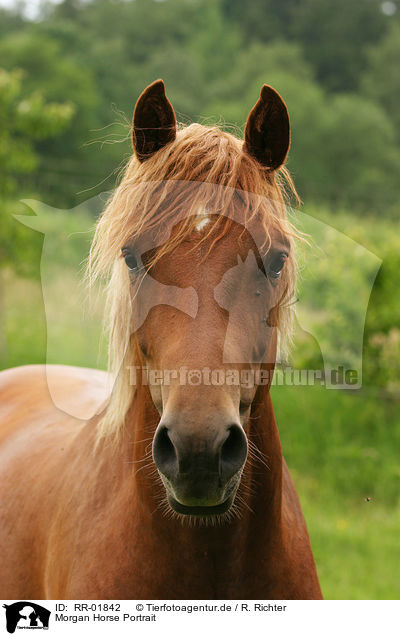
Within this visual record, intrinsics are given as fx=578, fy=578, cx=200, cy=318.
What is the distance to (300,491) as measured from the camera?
21.2ft

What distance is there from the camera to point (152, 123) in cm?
183

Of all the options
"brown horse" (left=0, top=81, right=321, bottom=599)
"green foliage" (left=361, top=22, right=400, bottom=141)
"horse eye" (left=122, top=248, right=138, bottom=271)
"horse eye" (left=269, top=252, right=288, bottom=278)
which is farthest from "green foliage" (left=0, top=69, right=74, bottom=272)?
"green foliage" (left=361, top=22, right=400, bottom=141)

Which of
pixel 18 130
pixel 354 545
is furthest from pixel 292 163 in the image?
pixel 354 545

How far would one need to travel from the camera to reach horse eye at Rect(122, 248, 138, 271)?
1730 mm

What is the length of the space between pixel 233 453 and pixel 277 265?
0.60 metres

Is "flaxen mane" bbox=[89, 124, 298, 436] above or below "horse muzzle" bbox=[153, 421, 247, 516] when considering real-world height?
above

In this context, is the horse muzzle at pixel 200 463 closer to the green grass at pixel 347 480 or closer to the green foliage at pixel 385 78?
the green grass at pixel 347 480

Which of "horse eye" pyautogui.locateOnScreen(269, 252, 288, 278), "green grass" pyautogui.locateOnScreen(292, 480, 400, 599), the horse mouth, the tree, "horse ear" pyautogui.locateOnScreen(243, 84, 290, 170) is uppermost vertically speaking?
the tree

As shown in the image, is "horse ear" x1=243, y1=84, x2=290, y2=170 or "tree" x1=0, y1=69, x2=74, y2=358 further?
"tree" x1=0, y1=69, x2=74, y2=358

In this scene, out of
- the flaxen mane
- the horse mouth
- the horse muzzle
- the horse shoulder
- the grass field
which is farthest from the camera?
the grass field

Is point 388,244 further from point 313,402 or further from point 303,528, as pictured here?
point 303,528

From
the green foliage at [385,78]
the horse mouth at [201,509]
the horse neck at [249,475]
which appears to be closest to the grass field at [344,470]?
the horse neck at [249,475]

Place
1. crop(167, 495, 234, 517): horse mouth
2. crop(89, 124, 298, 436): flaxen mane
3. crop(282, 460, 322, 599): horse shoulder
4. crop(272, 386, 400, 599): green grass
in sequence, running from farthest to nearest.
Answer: crop(272, 386, 400, 599): green grass → crop(282, 460, 322, 599): horse shoulder → crop(89, 124, 298, 436): flaxen mane → crop(167, 495, 234, 517): horse mouth
